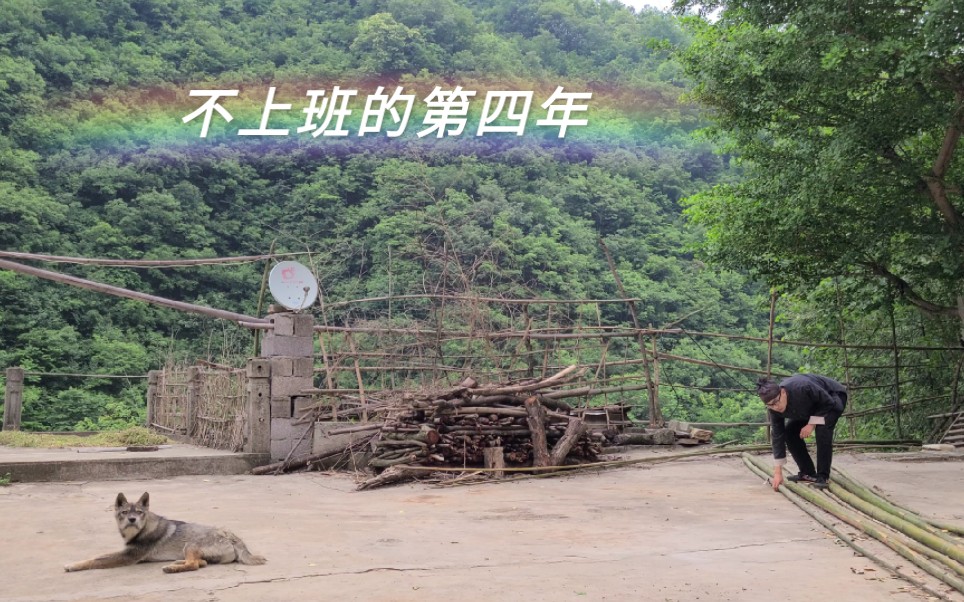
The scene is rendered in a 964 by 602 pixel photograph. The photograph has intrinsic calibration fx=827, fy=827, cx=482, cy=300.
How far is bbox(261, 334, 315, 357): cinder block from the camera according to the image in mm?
11609

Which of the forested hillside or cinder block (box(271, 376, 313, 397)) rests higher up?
the forested hillside

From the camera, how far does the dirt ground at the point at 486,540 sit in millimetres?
4277

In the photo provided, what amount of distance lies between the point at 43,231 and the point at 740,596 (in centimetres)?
2760

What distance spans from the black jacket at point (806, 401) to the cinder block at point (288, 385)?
6632 millimetres

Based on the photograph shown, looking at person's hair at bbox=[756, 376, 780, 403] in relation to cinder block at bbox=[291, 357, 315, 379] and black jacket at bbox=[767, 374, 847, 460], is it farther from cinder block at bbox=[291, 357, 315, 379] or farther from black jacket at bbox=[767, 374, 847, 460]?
cinder block at bbox=[291, 357, 315, 379]

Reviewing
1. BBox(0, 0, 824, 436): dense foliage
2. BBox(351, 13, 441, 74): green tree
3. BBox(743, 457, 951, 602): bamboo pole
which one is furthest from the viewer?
BBox(351, 13, 441, 74): green tree

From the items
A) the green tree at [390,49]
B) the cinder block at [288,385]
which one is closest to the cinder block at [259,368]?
the cinder block at [288,385]

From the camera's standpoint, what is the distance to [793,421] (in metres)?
7.59

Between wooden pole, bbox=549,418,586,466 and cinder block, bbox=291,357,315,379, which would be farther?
cinder block, bbox=291,357,315,379

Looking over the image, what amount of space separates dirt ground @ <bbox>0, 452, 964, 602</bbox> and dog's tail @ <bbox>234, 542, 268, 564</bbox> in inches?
4.4

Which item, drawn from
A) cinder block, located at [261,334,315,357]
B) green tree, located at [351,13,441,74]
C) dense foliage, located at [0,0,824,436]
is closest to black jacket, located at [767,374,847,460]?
cinder block, located at [261,334,315,357]

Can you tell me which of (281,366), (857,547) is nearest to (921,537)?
(857,547)

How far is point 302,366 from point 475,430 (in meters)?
3.10

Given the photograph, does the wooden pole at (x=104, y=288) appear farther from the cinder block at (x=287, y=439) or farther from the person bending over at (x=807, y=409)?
the person bending over at (x=807, y=409)
